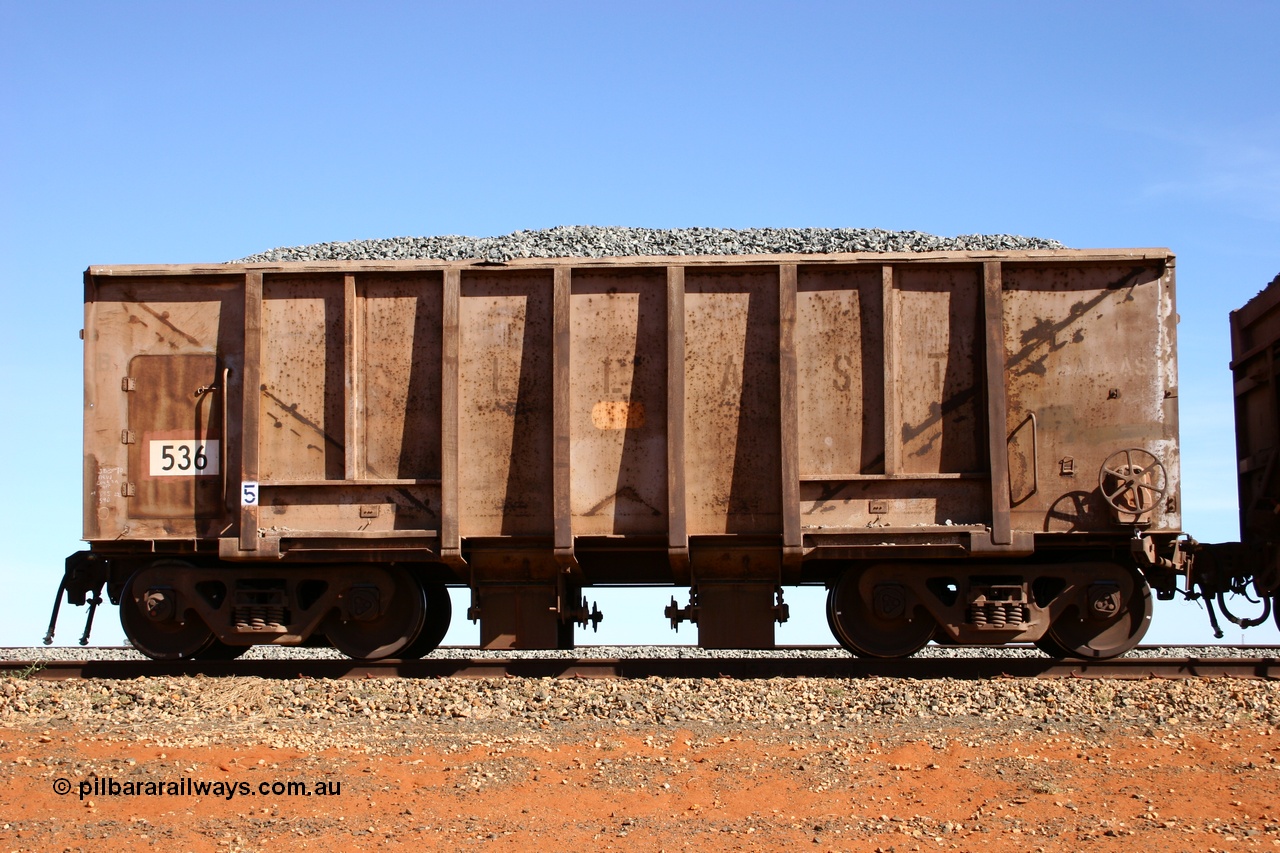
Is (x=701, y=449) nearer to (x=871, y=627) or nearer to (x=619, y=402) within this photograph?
(x=619, y=402)

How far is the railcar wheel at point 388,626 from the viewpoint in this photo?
34.2 ft

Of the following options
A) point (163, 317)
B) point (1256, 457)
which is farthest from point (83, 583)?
point (1256, 457)

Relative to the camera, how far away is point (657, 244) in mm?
12250

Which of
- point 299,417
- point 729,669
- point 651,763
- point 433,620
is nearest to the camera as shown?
point 651,763

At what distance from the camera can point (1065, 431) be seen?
10.1m

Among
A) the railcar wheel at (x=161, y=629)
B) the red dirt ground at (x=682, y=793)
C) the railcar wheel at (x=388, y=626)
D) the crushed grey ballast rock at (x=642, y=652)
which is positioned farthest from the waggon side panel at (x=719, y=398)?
the red dirt ground at (x=682, y=793)

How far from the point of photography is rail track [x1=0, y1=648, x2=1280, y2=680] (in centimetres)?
981

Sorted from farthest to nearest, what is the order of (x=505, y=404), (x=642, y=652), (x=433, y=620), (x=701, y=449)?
(x=642, y=652) → (x=433, y=620) → (x=505, y=404) → (x=701, y=449)

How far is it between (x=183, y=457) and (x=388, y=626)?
7.74 feet

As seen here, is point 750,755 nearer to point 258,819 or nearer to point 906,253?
point 258,819

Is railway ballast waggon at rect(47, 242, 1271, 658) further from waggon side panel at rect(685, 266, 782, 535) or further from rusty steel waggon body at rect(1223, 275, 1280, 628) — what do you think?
A: rusty steel waggon body at rect(1223, 275, 1280, 628)

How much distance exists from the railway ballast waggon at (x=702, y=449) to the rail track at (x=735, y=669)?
11.1 inches

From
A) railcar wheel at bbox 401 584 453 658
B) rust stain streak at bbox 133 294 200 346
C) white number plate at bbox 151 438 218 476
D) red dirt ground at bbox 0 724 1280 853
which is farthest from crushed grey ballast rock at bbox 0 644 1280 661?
red dirt ground at bbox 0 724 1280 853

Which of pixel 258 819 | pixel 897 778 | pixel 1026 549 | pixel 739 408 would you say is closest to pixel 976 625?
pixel 1026 549
